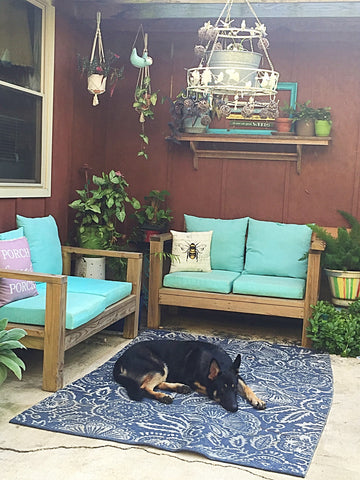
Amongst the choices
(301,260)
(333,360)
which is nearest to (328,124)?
(301,260)

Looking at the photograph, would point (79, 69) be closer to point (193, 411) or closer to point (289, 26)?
point (289, 26)

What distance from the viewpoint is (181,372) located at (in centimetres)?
362

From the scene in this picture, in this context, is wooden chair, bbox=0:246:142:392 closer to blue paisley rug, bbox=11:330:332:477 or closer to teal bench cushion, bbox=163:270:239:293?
blue paisley rug, bbox=11:330:332:477

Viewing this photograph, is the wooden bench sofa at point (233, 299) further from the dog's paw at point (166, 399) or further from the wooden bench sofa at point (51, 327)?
the dog's paw at point (166, 399)

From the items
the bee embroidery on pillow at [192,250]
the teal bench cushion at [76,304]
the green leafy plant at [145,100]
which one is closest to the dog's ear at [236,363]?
the teal bench cushion at [76,304]

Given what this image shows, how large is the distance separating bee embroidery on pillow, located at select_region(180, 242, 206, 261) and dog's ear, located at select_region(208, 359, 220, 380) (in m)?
1.84

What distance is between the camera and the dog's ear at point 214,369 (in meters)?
3.39

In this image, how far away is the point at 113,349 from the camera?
442 centimetres

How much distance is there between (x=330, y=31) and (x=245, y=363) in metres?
3.03

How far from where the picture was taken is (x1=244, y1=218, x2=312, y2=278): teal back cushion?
5.17m

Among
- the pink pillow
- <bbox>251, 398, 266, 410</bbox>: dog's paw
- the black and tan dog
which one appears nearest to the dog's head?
the black and tan dog

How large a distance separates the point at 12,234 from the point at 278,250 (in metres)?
2.30

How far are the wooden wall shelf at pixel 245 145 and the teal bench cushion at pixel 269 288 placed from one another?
4.02 ft

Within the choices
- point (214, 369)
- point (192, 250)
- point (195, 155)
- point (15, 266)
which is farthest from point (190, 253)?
point (214, 369)
